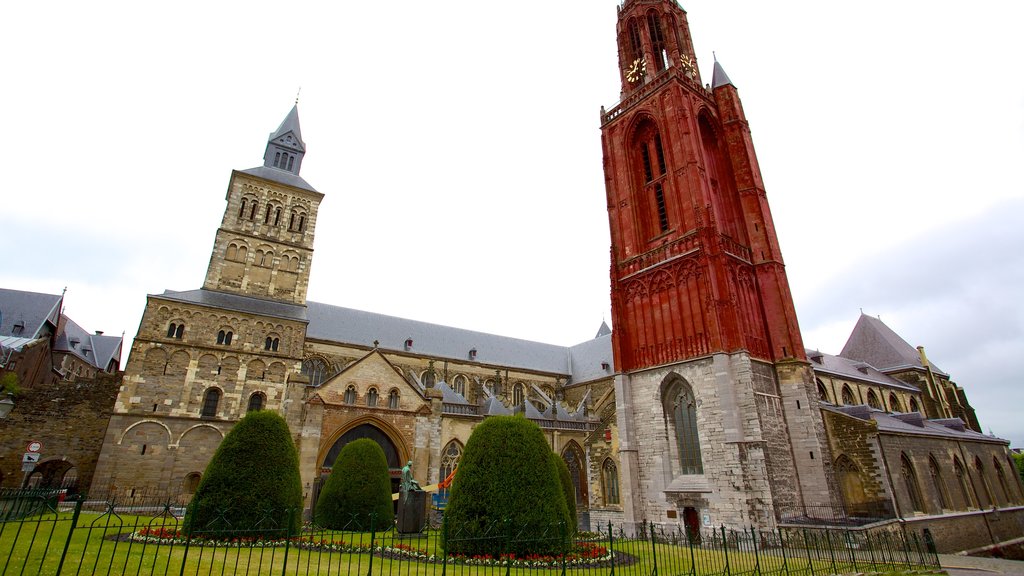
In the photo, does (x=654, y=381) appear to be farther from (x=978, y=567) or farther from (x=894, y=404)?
(x=894, y=404)

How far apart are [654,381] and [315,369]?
20567 mm

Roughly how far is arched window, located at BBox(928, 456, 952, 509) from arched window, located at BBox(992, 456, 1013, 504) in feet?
26.8

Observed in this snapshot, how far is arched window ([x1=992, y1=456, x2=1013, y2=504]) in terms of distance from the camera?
26316 millimetres

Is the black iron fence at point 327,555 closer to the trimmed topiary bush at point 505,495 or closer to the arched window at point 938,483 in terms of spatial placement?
the trimmed topiary bush at point 505,495

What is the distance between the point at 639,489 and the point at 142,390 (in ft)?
74.3

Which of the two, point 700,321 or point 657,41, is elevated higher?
point 657,41

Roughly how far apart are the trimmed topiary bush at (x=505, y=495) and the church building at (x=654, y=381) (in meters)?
9.65

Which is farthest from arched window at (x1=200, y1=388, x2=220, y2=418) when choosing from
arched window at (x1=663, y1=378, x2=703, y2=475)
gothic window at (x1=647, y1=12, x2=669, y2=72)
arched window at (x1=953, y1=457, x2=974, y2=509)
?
arched window at (x1=953, y1=457, x2=974, y2=509)

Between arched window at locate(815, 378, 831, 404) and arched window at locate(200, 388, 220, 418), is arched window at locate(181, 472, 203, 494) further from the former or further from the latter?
arched window at locate(815, 378, 831, 404)

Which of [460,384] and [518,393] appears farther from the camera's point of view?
[518,393]

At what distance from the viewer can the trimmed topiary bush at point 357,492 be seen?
15.1 metres

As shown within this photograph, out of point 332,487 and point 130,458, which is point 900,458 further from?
point 130,458

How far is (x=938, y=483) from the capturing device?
22125 millimetres

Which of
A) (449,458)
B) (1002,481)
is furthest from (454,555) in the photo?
(1002,481)
